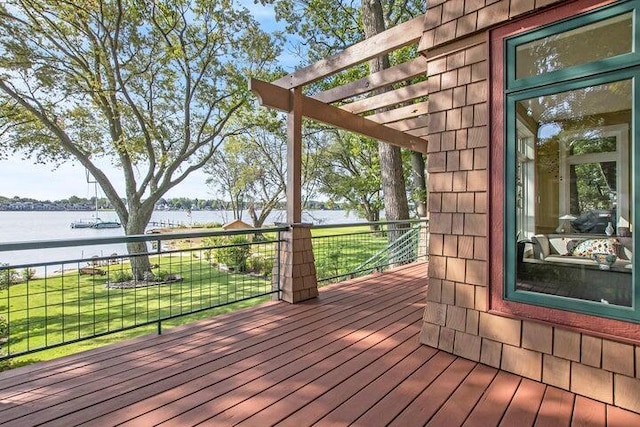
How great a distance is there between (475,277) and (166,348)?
2.37 metres

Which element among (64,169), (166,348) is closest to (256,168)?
(64,169)

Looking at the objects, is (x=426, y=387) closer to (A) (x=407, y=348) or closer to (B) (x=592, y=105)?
(A) (x=407, y=348)

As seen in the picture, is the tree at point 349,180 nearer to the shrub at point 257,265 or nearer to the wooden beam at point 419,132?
the shrub at point 257,265

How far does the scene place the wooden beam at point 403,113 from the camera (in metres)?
4.77

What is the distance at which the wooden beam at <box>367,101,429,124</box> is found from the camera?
477 cm

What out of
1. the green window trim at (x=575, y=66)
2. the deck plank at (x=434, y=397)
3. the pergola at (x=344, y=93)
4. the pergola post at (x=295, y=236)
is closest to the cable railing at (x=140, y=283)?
the pergola post at (x=295, y=236)

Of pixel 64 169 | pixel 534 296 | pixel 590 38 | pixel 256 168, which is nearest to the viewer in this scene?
pixel 590 38

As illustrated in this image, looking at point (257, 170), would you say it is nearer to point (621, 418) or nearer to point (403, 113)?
point (403, 113)

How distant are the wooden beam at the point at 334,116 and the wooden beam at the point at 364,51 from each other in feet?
0.80

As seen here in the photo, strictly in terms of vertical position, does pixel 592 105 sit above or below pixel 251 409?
above

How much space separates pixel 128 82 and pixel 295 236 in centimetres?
985

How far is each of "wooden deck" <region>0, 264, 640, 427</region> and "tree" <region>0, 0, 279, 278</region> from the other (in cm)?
858

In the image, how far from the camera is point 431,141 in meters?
2.68

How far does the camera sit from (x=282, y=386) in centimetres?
203
